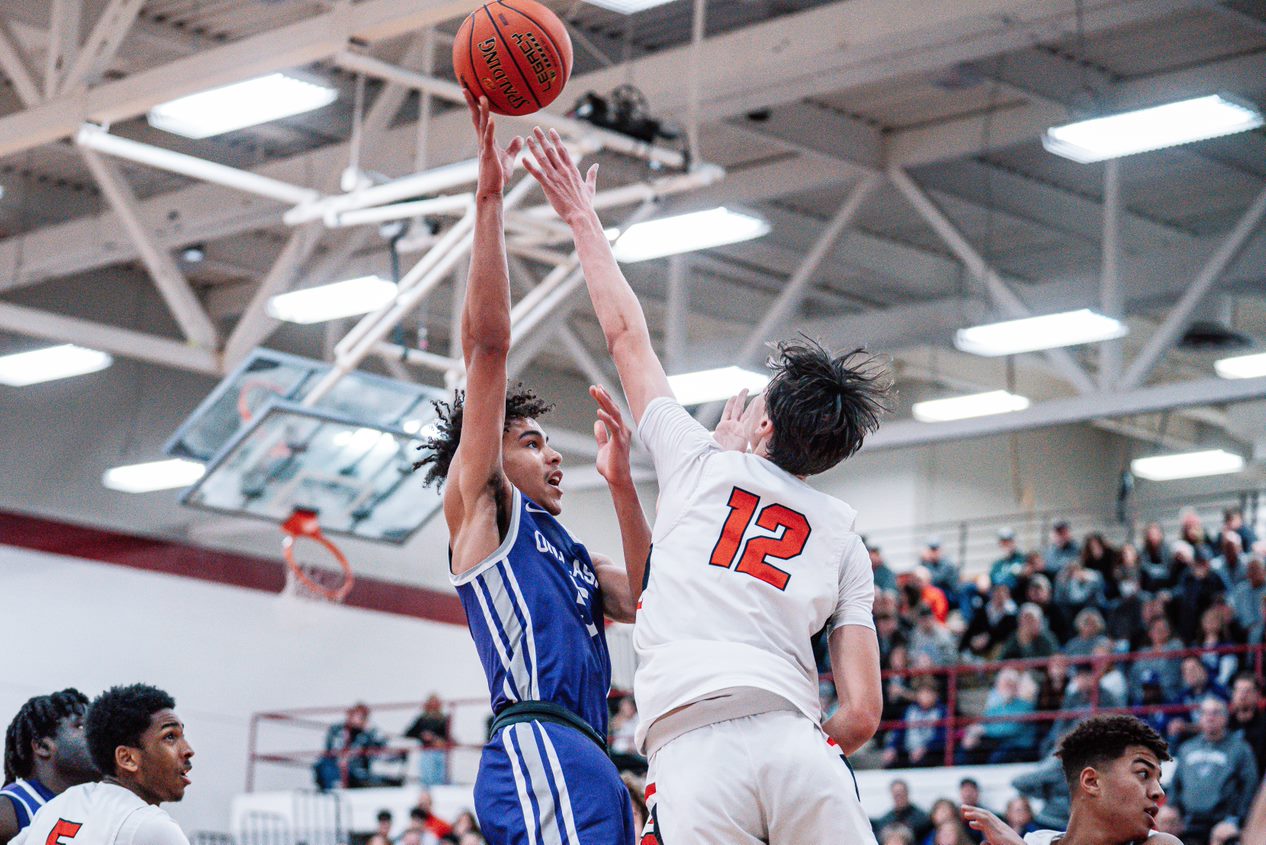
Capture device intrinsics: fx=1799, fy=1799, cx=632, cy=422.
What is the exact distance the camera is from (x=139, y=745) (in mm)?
5523

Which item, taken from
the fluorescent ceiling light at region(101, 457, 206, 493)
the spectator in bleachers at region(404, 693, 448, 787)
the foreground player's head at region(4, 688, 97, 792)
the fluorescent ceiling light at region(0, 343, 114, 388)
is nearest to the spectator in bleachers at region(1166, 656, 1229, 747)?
the spectator in bleachers at region(404, 693, 448, 787)

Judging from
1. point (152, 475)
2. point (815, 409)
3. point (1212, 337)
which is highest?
point (1212, 337)

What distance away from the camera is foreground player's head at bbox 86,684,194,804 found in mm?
5504

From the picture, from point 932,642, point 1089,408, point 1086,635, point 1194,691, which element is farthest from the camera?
point 932,642

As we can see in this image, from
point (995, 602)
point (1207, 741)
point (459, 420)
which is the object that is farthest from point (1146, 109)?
point (459, 420)

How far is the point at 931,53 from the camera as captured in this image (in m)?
13.8

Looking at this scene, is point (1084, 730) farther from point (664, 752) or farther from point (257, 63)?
point (257, 63)

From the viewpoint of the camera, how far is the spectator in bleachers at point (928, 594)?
63.1 ft

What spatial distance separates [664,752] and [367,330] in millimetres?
12376

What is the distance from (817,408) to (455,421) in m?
1.35

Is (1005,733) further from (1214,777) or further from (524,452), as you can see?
(524,452)

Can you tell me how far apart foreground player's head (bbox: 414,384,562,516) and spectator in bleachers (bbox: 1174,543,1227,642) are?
39.7 feet

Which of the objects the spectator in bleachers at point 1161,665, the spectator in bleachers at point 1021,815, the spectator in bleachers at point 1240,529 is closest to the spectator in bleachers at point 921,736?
the spectator in bleachers at point 1161,665

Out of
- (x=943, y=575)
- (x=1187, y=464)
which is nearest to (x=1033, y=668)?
(x=943, y=575)
